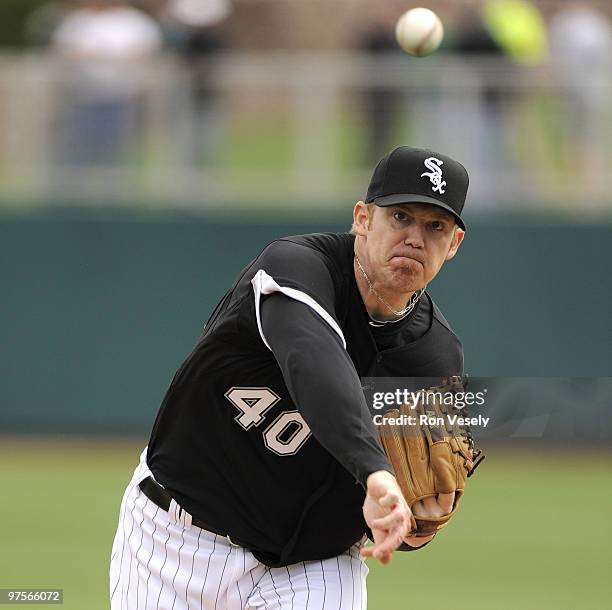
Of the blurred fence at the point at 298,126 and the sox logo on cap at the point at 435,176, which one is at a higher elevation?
the blurred fence at the point at 298,126

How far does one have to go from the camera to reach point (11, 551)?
332 inches

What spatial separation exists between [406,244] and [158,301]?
26.1ft

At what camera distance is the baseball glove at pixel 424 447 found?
4.14 metres

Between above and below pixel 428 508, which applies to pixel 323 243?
above

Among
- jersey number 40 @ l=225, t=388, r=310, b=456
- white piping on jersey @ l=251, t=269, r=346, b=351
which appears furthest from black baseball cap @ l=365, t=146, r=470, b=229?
jersey number 40 @ l=225, t=388, r=310, b=456

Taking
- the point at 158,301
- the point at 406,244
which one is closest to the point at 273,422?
the point at 406,244

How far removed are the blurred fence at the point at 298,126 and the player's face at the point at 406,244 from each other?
675 centimetres

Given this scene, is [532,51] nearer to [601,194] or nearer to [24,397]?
Result: [601,194]

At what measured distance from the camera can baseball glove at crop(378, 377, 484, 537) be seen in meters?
4.14

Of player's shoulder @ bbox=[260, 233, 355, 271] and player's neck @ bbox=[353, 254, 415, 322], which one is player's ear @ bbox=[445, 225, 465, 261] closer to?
player's neck @ bbox=[353, 254, 415, 322]

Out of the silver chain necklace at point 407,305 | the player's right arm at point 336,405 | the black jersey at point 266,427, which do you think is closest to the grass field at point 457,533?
the black jersey at point 266,427

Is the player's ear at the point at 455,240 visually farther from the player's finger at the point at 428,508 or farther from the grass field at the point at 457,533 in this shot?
the grass field at the point at 457,533

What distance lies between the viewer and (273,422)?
4145 millimetres

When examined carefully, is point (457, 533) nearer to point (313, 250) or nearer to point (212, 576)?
point (212, 576)
